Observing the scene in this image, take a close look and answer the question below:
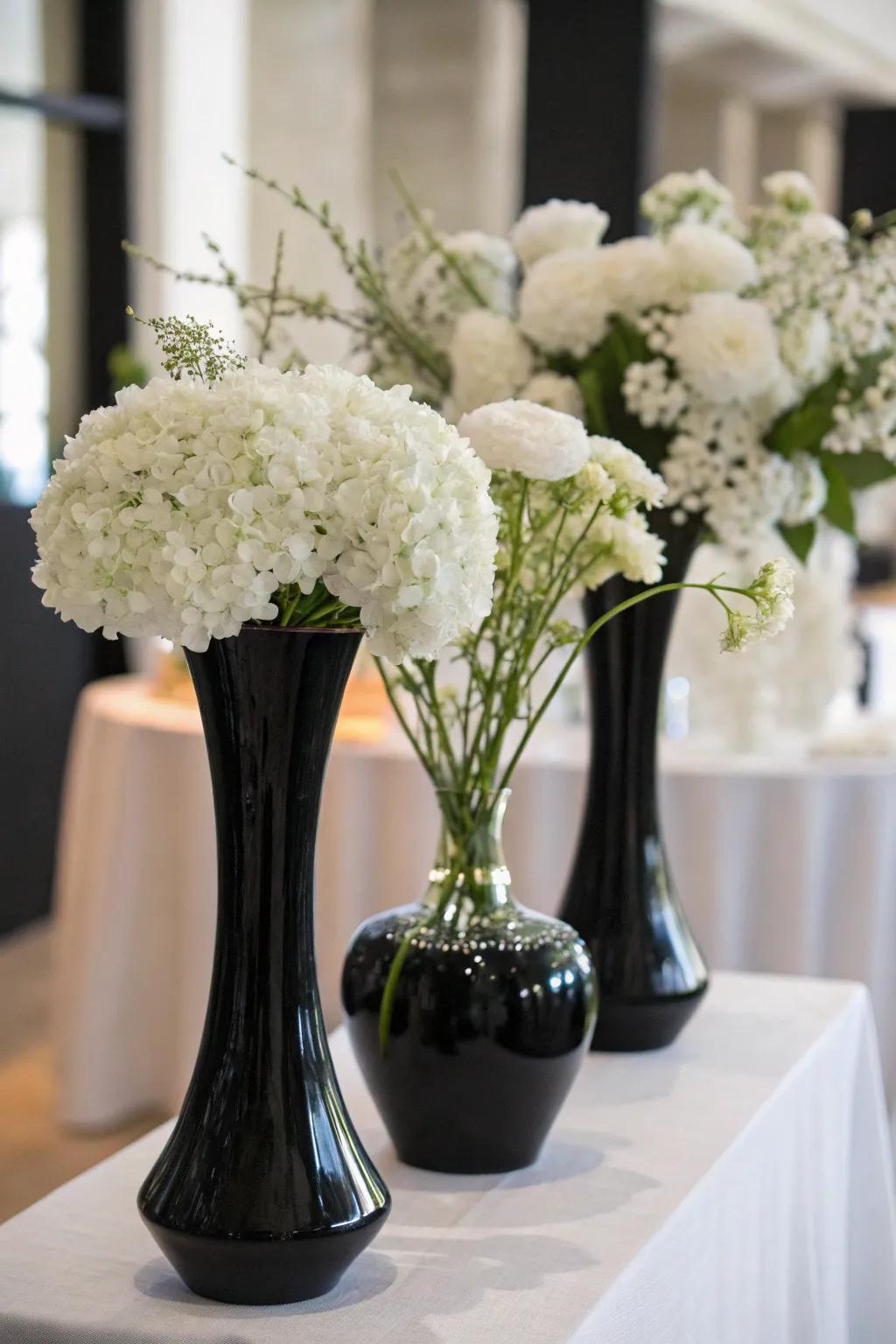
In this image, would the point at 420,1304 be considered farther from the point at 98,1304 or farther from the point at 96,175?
the point at 96,175

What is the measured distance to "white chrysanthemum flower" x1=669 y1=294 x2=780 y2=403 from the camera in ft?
4.41

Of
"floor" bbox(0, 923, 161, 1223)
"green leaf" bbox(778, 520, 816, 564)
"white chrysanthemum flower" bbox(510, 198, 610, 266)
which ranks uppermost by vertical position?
"white chrysanthemum flower" bbox(510, 198, 610, 266)

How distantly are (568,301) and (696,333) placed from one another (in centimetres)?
12

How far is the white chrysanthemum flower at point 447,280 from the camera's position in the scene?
1.53 metres

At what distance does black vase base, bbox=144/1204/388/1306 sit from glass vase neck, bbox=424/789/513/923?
0.84 ft

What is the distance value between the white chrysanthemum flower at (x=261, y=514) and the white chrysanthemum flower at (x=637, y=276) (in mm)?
551

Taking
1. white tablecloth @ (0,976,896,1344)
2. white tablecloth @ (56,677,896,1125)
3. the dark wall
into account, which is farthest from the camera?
the dark wall

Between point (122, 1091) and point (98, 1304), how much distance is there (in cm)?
223

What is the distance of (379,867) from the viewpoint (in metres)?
2.83

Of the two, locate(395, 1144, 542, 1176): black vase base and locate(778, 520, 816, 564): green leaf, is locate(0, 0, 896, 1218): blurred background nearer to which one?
locate(778, 520, 816, 564): green leaf

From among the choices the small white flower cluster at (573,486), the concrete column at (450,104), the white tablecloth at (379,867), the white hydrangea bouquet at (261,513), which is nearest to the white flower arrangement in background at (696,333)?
the small white flower cluster at (573,486)

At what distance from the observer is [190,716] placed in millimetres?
3109

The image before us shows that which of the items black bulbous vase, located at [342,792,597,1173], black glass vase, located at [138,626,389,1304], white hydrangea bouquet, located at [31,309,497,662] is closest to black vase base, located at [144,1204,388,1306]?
black glass vase, located at [138,626,389,1304]

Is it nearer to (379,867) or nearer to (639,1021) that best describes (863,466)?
(639,1021)
